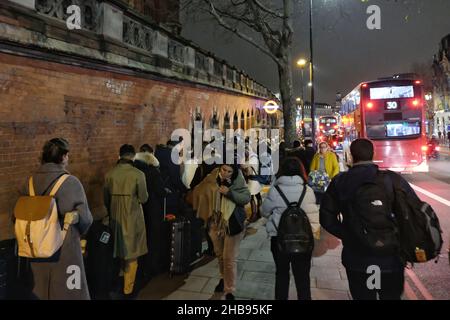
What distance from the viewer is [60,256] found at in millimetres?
3113

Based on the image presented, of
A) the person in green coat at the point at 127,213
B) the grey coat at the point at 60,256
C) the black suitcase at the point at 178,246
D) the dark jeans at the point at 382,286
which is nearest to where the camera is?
the dark jeans at the point at 382,286

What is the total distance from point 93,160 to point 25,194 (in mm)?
3890

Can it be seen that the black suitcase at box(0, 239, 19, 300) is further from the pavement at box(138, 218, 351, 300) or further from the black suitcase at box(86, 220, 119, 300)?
the pavement at box(138, 218, 351, 300)

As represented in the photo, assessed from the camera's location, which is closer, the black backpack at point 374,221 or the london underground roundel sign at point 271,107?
the black backpack at point 374,221

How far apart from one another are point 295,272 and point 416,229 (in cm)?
126

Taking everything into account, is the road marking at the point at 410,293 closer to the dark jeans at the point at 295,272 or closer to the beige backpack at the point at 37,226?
the dark jeans at the point at 295,272

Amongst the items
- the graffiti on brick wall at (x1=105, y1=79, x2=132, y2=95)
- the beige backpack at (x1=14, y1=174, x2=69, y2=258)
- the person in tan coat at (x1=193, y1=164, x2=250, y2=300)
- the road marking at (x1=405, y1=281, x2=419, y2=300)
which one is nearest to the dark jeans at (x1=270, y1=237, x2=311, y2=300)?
the person in tan coat at (x1=193, y1=164, x2=250, y2=300)

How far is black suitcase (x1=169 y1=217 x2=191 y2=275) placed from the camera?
504 centimetres

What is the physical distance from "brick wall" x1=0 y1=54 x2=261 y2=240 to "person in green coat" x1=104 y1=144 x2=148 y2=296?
1.77m

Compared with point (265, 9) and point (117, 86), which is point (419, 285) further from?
point (265, 9)

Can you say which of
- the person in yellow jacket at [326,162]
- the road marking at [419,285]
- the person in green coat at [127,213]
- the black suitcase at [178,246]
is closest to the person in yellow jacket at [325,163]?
the person in yellow jacket at [326,162]

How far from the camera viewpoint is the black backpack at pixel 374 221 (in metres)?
2.87

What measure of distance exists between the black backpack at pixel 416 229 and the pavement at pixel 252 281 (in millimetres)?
1765

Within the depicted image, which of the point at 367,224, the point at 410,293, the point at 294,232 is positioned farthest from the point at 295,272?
the point at 410,293
